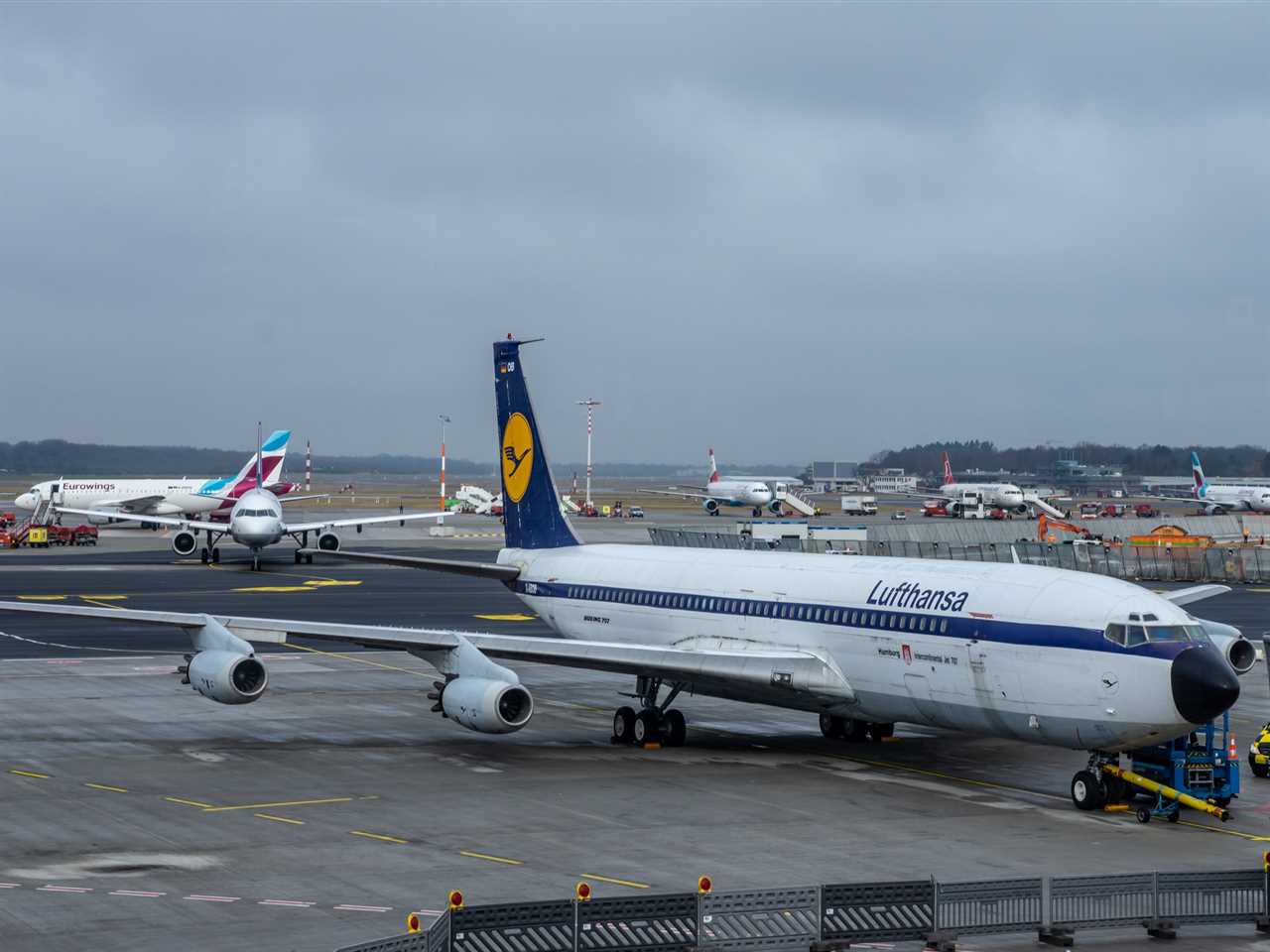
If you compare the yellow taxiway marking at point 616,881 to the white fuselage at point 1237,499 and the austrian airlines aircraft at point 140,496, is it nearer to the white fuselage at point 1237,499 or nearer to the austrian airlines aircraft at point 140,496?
the austrian airlines aircraft at point 140,496

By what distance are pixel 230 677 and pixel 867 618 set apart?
14.5 metres

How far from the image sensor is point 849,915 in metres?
19.5

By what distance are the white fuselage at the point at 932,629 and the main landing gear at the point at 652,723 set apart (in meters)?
1.62

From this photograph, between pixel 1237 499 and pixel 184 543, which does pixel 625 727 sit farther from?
pixel 1237 499

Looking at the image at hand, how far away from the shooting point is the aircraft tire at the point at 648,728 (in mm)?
37344

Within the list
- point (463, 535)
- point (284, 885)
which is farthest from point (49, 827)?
point (463, 535)

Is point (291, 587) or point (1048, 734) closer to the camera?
point (1048, 734)

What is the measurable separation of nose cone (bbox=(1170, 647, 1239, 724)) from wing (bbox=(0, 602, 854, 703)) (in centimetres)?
830

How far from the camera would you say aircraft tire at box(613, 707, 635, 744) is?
37781mm

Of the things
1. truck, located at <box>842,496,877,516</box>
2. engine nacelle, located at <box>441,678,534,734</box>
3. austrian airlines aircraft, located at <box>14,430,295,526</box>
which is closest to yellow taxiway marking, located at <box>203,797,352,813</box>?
engine nacelle, located at <box>441,678,534,734</box>

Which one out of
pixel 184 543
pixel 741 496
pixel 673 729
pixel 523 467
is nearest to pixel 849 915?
pixel 673 729

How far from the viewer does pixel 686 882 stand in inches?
919

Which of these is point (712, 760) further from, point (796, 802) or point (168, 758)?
point (168, 758)

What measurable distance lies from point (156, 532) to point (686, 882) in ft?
394
